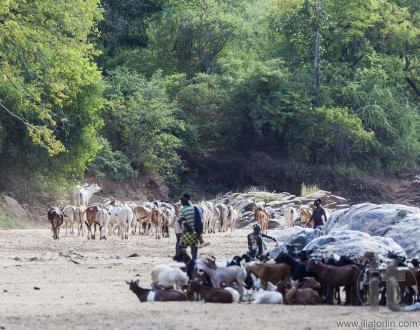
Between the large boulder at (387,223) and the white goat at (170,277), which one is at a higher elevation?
the large boulder at (387,223)

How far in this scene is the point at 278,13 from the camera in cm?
5134

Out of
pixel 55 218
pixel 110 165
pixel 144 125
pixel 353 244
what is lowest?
pixel 353 244

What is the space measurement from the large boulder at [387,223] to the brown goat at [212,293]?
20.9 feet

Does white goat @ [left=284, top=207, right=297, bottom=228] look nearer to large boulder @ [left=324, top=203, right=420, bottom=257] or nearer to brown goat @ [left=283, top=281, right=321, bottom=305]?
large boulder @ [left=324, top=203, right=420, bottom=257]

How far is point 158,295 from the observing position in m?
11.0

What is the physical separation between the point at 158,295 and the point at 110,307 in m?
0.81

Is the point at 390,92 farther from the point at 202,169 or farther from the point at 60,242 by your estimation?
the point at 60,242

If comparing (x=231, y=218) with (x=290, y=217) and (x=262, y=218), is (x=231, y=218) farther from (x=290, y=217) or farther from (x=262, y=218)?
(x=290, y=217)

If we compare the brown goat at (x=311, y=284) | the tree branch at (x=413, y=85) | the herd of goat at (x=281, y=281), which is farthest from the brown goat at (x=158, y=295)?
the tree branch at (x=413, y=85)

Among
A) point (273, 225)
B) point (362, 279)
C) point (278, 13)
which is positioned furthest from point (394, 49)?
point (362, 279)

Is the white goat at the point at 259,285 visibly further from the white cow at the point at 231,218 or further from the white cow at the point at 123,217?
the white cow at the point at 231,218

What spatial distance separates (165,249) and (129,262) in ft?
12.6

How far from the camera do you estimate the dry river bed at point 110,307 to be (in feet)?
30.3

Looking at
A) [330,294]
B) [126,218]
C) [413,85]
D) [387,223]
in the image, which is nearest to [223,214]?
[126,218]
